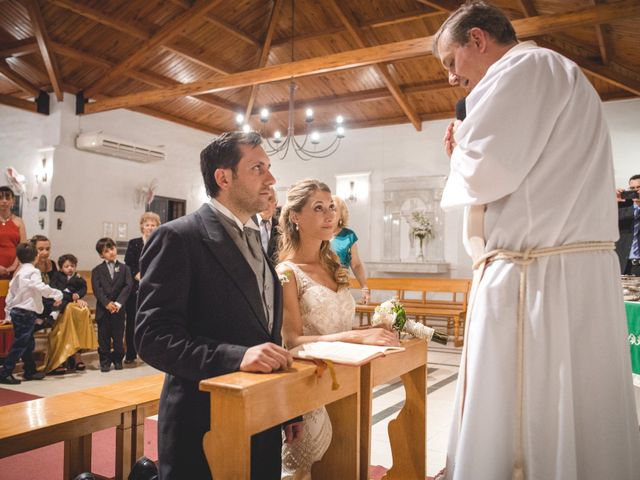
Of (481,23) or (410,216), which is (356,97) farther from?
(481,23)

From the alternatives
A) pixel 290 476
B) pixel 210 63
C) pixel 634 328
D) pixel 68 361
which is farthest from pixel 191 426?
pixel 210 63

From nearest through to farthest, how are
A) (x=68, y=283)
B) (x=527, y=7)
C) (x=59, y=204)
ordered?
(x=68, y=283) → (x=527, y=7) → (x=59, y=204)

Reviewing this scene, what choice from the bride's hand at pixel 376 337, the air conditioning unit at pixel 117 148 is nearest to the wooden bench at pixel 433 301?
the air conditioning unit at pixel 117 148

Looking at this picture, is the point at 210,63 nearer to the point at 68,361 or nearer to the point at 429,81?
the point at 429,81

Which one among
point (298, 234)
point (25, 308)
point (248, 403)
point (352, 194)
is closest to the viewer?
point (248, 403)

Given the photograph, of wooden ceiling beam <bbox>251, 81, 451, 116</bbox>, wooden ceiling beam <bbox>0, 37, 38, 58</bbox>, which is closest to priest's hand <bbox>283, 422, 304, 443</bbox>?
wooden ceiling beam <bbox>0, 37, 38, 58</bbox>

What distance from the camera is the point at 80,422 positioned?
2314 millimetres

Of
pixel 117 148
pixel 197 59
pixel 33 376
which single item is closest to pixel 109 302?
pixel 33 376

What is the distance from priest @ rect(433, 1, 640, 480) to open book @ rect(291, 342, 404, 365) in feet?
1.11

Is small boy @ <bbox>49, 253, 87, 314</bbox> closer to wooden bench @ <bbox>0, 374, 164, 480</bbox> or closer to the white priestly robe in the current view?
wooden bench @ <bbox>0, 374, 164, 480</bbox>

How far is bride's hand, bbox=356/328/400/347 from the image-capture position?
2102mm

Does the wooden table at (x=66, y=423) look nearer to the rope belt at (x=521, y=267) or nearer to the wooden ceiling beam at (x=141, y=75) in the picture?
the rope belt at (x=521, y=267)

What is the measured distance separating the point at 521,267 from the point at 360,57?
7.57m

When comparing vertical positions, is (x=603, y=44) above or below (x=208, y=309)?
above
